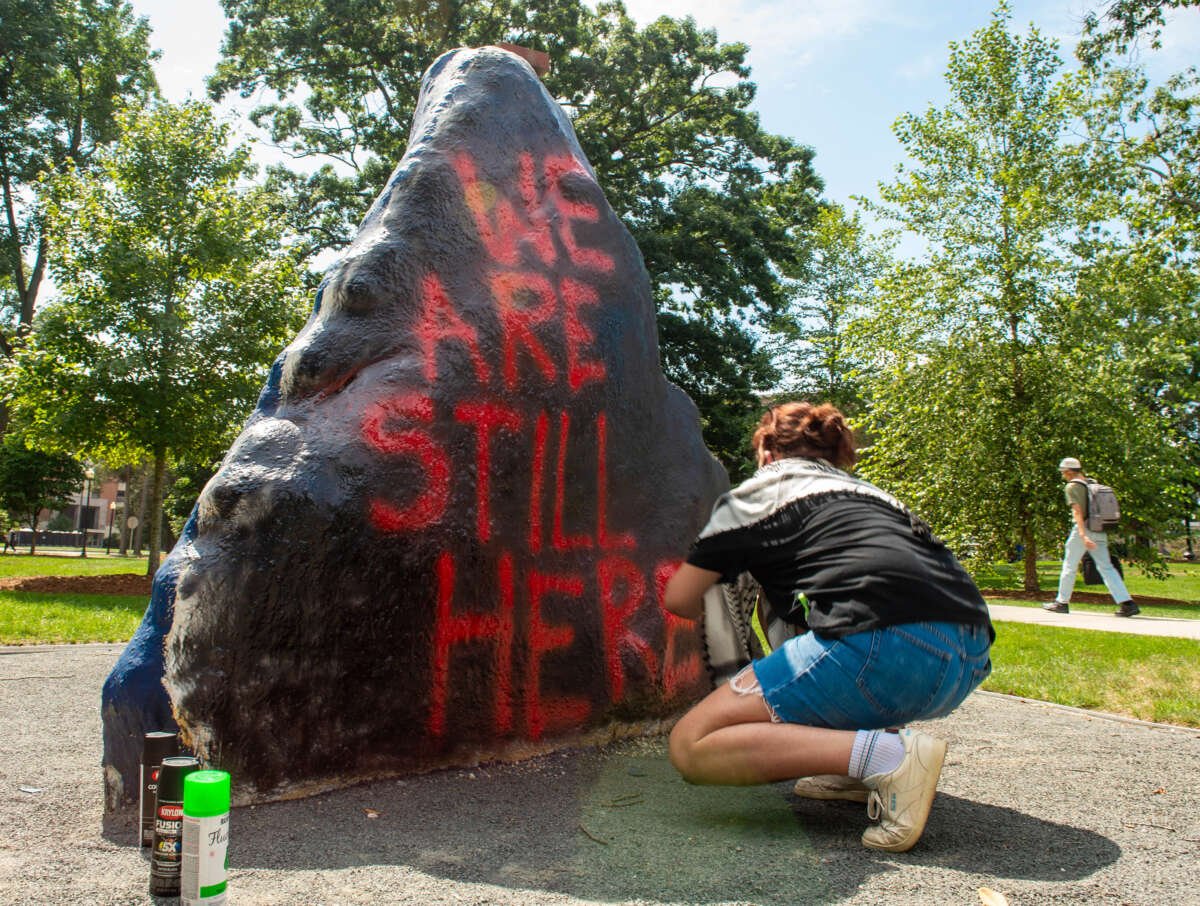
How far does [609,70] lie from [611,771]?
1986 centimetres

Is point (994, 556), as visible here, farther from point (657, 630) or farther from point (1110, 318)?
point (657, 630)

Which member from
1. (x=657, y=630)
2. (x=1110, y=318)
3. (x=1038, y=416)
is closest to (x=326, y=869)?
(x=657, y=630)

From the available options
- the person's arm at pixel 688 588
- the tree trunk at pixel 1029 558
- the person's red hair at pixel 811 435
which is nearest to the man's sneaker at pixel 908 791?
the person's arm at pixel 688 588

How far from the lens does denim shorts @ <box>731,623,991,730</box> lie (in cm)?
271

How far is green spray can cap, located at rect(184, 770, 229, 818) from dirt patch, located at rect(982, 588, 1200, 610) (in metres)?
12.4

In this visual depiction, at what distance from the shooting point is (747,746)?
9.27 ft

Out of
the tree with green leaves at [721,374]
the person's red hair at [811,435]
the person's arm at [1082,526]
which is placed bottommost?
the person's arm at [1082,526]

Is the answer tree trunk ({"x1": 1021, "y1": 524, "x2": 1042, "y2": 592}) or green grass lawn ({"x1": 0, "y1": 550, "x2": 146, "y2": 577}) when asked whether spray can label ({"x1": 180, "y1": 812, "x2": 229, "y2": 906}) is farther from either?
tree trunk ({"x1": 1021, "y1": 524, "x2": 1042, "y2": 592})

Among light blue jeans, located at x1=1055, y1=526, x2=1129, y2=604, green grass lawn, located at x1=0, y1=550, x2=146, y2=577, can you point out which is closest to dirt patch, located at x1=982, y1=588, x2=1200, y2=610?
light blue jeans, located at x1=1055, y1=526, x2=1129, y2=604

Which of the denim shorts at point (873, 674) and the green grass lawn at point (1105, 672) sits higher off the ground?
the denim shorts at point (873, 674)

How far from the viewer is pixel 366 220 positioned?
398 cm

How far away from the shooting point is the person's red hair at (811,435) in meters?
3.16

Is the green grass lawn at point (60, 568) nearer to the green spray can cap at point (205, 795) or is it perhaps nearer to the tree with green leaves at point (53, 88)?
the tree with green leaves at point (53, 88)

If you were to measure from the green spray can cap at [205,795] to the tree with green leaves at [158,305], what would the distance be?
11135 millimetres
